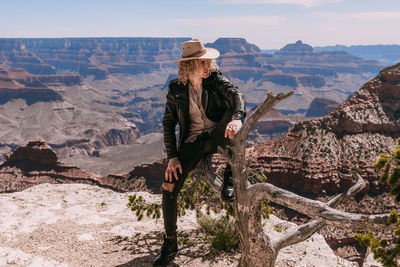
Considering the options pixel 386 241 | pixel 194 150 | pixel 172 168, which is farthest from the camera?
pixel 194 150

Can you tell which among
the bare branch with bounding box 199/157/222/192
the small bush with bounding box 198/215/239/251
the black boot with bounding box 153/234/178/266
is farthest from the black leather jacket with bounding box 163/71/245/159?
the small bush with bounding box 198/215/239/251

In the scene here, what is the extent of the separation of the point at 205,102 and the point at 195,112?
0.65 feet

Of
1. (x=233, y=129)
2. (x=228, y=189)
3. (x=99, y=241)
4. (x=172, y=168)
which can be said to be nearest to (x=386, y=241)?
(x=228, y=189)

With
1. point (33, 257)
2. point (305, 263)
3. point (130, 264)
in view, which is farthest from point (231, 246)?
point (33, 257)

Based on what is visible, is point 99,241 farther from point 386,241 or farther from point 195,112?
point 386,241

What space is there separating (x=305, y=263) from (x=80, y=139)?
17158cm

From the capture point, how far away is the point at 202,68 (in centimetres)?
401

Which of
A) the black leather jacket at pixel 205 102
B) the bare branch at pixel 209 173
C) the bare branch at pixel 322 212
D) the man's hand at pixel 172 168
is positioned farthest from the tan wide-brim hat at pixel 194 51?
the bare branch at pixel 322 212

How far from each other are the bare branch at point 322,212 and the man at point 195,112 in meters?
0.71

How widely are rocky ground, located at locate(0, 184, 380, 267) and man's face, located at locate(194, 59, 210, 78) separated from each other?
292 centimetres

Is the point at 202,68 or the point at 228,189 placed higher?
the point at 202,68

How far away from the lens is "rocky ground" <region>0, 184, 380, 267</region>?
5.35 metres

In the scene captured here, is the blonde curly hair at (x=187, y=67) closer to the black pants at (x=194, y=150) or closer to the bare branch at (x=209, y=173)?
the black pants at (x=194, y=150)

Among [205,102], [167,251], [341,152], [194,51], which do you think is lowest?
[341,152]
